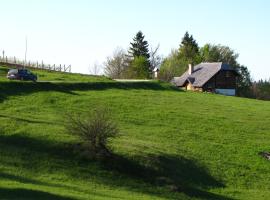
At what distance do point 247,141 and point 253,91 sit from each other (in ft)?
250

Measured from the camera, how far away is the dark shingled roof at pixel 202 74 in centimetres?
8931

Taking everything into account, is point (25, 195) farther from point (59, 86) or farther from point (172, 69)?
point (172, 69)

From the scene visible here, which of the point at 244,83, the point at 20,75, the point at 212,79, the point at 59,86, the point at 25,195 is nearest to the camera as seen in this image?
the point at 25,195

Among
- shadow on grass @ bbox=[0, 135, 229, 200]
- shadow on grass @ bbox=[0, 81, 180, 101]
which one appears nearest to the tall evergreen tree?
shadow on grass @ bbox=[0, 81, 180, 101]

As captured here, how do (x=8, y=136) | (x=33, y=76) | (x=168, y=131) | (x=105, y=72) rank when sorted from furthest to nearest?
(x=105, y=72) < (x=33, y=76) < (x=168, y=131) < (x=8, y=136)

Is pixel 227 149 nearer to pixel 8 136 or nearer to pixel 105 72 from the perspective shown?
pixel 8 136

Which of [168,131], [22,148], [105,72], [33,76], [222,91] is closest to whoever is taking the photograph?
[22,148]

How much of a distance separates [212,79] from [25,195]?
238 ft

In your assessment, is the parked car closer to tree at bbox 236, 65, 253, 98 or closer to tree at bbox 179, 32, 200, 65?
tree at bbox 236, 65, 253, 98

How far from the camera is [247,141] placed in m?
39.3

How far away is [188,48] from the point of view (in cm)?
13250

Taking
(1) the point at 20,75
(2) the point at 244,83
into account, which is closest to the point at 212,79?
(2) the point at 244,83

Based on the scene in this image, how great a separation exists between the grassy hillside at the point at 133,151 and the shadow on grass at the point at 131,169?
50 mm

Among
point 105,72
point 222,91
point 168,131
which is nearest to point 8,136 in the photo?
point 168,131
